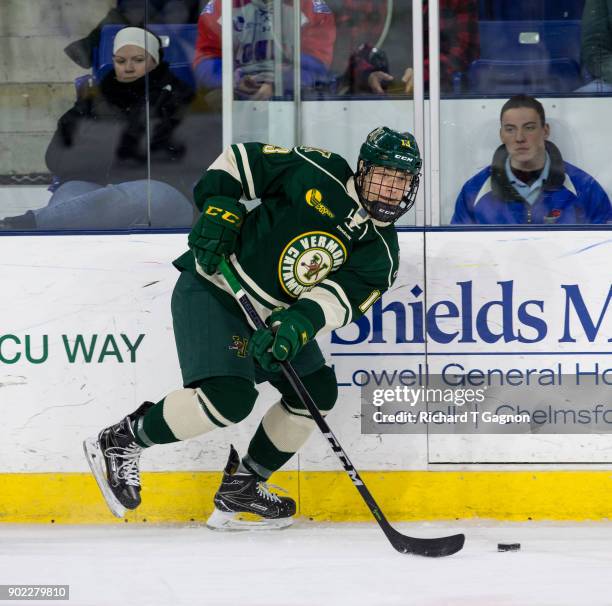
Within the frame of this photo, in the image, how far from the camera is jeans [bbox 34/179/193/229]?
140 inches

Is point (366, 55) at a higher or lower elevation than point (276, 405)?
higher

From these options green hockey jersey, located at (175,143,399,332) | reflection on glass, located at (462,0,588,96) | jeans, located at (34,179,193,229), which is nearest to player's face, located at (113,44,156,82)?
jeans, located at (34,179,193,229)

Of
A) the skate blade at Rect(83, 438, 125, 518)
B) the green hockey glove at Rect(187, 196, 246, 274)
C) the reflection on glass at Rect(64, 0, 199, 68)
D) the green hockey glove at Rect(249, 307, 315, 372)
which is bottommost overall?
the skate blade at Rect(83, 438, 125, 518)

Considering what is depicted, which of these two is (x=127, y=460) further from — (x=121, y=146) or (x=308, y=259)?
(x=121, y=146)

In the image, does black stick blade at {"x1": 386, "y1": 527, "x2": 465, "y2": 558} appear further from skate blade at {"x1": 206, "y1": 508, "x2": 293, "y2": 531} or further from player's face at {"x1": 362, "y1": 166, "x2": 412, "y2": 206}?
player's face at {"x1": 362, "y1": 166, "x2": 412, "y2": 206}

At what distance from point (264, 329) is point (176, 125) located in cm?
90

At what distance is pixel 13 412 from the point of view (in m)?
3.52

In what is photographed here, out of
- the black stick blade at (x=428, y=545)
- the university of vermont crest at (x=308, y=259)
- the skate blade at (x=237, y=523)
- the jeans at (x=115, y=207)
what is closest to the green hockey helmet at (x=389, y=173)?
the university of vermont crest at (x=308, y=259)

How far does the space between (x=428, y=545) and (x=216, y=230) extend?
3.35 ft

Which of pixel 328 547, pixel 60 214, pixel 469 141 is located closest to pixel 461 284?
pixel 469 141

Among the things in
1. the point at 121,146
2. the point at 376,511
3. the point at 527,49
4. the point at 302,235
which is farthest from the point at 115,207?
the point at 527,49

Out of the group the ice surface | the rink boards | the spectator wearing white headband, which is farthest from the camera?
the spectator wearing white headband

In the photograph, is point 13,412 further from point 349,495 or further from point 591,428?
point 591,428

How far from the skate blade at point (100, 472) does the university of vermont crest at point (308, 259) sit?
2.36 feet
